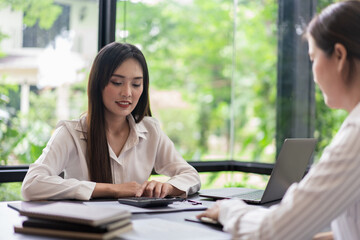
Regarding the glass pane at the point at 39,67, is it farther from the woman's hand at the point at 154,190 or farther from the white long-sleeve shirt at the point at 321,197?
the white long-sleeve shirt at the point at 321,197

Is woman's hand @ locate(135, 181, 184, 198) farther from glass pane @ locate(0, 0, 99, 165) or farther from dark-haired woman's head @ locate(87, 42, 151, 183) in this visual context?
glass pane @ locate(0, 0, 99, 165)

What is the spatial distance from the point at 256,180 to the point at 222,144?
1.67 m

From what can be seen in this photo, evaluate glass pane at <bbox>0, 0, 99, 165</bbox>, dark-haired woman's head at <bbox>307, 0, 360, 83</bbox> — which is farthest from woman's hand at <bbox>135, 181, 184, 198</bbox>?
glass pane at <bbox>0, 0, 99, 165</bbox>

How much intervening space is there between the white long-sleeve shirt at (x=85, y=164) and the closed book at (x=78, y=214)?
0.49 metres

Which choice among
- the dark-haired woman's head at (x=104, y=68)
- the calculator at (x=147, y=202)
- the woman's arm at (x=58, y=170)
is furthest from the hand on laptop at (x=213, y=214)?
the dark-haired woman's head at (x=104, y=68)

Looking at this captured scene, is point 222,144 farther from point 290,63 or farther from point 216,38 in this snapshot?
point 290,63

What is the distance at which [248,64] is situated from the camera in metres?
5.49

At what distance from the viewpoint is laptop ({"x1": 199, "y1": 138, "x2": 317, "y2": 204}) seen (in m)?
1.65

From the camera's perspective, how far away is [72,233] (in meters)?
1.20

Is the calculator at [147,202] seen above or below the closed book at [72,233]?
below

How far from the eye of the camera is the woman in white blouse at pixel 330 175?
3.46ft

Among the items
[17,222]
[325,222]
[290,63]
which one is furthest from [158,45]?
[325,222]

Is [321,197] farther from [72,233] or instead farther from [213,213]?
[72,233]

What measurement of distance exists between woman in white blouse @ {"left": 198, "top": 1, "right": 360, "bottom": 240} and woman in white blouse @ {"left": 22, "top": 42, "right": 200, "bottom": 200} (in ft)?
2.46
